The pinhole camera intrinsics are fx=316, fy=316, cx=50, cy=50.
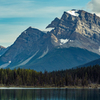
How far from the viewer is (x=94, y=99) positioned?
143125mm

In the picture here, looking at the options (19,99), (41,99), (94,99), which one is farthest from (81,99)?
(19,99)

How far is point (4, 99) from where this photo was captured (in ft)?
443

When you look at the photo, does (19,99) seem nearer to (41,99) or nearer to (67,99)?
(41,99)

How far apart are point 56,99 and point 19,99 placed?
55.5 feet

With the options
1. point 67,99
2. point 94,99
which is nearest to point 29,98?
point 67,99

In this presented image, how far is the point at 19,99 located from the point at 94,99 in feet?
112

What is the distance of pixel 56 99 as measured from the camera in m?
142

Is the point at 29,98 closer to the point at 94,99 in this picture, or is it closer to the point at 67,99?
the point at 67,99

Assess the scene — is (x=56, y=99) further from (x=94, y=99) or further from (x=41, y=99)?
(x=94, y=99)

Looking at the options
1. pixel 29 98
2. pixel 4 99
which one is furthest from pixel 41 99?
pixel 4 99

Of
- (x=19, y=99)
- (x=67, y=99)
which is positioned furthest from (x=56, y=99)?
(x=19, y=99)

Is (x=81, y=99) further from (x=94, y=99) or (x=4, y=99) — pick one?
(x=4, y=99)

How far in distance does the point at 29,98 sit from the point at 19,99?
279 inches

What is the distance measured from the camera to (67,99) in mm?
141750
